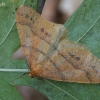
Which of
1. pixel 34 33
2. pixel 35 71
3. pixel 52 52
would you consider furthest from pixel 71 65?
pixel 34 33

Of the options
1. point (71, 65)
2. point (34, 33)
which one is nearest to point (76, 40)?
point (71, 65)

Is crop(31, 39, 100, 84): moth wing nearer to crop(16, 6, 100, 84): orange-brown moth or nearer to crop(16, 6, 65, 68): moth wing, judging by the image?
crop(16, 6, 100, 84): orange-brown moth

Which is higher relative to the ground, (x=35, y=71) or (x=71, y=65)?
(x=71, y=65)

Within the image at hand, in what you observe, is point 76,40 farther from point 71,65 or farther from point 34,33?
point 34,33

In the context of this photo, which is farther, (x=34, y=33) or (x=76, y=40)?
(x=34, y=33)

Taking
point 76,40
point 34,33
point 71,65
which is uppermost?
point 76,40

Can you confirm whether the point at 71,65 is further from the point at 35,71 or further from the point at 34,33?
the point at 34,33

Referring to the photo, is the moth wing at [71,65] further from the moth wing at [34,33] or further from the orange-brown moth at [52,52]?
the moth wing at [34,33]
